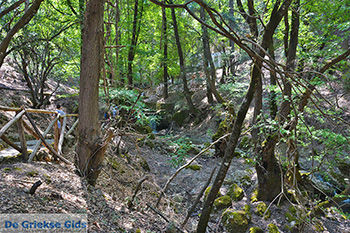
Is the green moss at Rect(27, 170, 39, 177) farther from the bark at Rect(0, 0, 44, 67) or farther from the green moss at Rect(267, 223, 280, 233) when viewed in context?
the green moss at Rect(267, 223, 280, 233)

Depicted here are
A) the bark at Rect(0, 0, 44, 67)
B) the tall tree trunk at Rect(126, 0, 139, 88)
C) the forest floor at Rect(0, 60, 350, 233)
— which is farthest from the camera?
the tall tree trunk at Rect(126, 0, 139, 88)

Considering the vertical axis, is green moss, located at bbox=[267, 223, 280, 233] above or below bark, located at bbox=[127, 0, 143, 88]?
below

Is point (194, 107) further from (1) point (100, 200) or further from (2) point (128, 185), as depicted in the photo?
(1) point (100, 200)

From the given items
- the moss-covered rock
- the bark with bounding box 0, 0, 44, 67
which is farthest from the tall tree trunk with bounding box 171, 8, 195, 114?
the bark with bounding box 0, 0, 44, 67

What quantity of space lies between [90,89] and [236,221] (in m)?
5.14

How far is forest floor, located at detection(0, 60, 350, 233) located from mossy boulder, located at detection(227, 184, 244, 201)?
17 centimetres

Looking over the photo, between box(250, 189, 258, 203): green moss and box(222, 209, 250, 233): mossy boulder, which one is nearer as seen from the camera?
box(222, 209, 250, 233): mossy boulder

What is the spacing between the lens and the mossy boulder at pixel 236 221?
5.85 m

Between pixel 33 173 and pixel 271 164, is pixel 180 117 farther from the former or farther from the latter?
pixel 33 173

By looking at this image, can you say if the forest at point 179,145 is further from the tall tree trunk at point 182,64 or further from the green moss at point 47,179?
the tall tree trunk at point 182,64

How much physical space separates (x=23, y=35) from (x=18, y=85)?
16.3ft

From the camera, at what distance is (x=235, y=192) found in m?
7.36

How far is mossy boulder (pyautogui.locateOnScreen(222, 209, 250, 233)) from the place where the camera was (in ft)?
19.2

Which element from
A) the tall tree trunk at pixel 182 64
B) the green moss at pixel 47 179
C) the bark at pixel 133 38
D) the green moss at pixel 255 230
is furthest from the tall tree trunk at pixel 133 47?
the green moss at pixel 255 230
